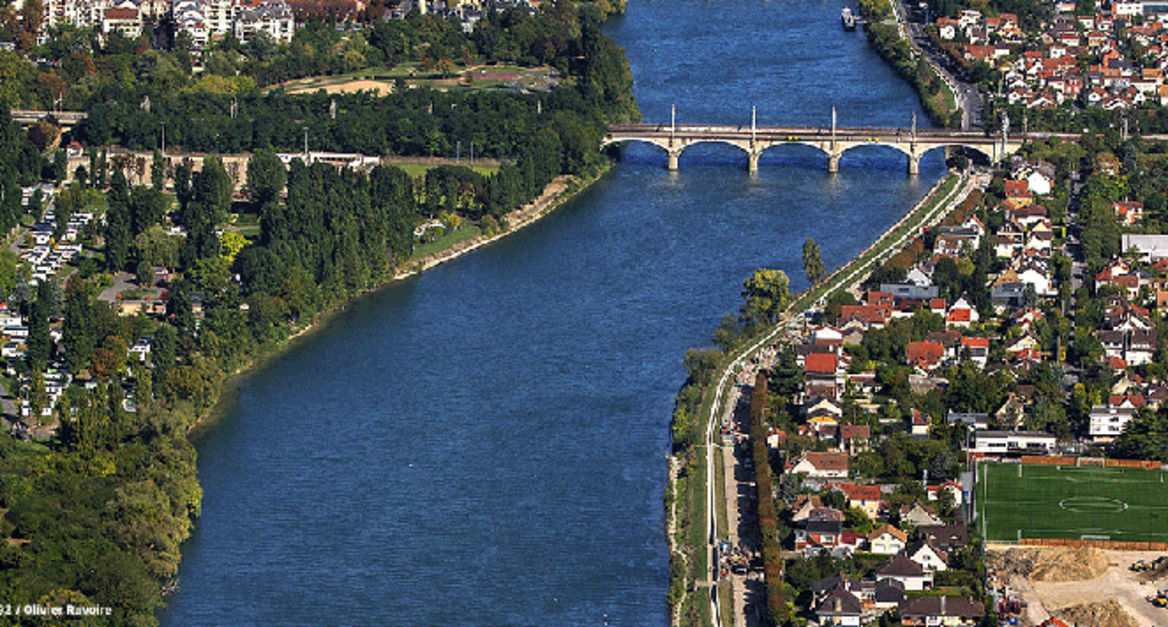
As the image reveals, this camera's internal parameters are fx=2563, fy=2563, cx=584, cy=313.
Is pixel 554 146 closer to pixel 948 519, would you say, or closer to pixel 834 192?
pixel 834 192

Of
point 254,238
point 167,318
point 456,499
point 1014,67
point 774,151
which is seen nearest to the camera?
point 456,499

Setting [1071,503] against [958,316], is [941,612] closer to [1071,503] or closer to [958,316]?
[1071,503]

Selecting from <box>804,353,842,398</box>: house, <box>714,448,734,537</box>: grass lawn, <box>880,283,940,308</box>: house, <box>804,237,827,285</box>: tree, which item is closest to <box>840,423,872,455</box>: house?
<box>804,353,842,398</box>: house

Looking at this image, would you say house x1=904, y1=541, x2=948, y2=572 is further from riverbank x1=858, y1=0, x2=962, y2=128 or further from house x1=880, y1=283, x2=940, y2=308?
riverbank x1=858, y1=0, x2=962, y2=128

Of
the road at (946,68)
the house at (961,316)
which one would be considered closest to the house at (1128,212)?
the house at (961,316)

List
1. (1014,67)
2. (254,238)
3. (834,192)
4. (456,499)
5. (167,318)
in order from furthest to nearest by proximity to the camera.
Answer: (1014,67), (834,192), (254,238), (167,318), (456,499)

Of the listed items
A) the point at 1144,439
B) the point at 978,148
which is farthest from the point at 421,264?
the point at 1144,439

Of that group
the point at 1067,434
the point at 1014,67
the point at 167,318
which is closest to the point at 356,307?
the point at 167,318
